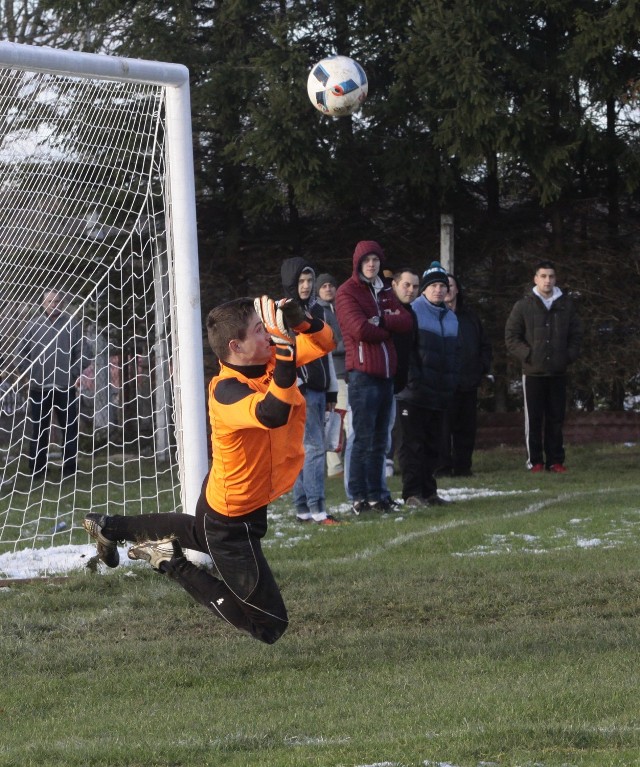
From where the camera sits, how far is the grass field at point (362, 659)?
13.7ft

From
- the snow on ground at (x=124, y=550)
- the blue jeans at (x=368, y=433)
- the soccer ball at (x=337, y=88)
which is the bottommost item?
the snow on ground at (x=124, y=550)

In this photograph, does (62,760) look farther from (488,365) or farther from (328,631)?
(488,365)

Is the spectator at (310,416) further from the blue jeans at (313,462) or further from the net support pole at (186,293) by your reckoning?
the net support pole at (186,293)

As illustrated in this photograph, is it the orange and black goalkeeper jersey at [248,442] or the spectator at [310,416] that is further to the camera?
the spectator at [310,416]

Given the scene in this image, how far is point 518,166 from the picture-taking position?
16.5 m

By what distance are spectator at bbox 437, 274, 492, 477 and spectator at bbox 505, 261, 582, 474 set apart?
507 millimetres

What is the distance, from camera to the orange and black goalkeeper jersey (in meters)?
5.35

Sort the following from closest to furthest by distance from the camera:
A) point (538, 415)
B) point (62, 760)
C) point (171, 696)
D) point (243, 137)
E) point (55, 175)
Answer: point (62, 760) < point (171, 696) < point (55, 175) < point (538, 415) < point (243, 137)

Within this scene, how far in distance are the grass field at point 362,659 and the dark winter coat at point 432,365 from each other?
1524 millimetres

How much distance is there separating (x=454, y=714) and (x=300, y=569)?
10.5ft

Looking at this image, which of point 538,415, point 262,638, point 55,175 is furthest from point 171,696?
point 538,415

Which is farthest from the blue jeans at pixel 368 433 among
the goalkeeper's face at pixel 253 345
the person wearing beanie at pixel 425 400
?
the goalkeeper's face at pixel 253 345

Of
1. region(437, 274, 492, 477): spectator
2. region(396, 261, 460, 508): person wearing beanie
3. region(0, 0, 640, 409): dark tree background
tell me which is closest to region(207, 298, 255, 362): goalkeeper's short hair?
region(396, 261, 460, 508): person wearing beanie

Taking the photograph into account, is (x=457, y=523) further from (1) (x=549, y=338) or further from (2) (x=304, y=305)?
(1) (x=549, y=338)
